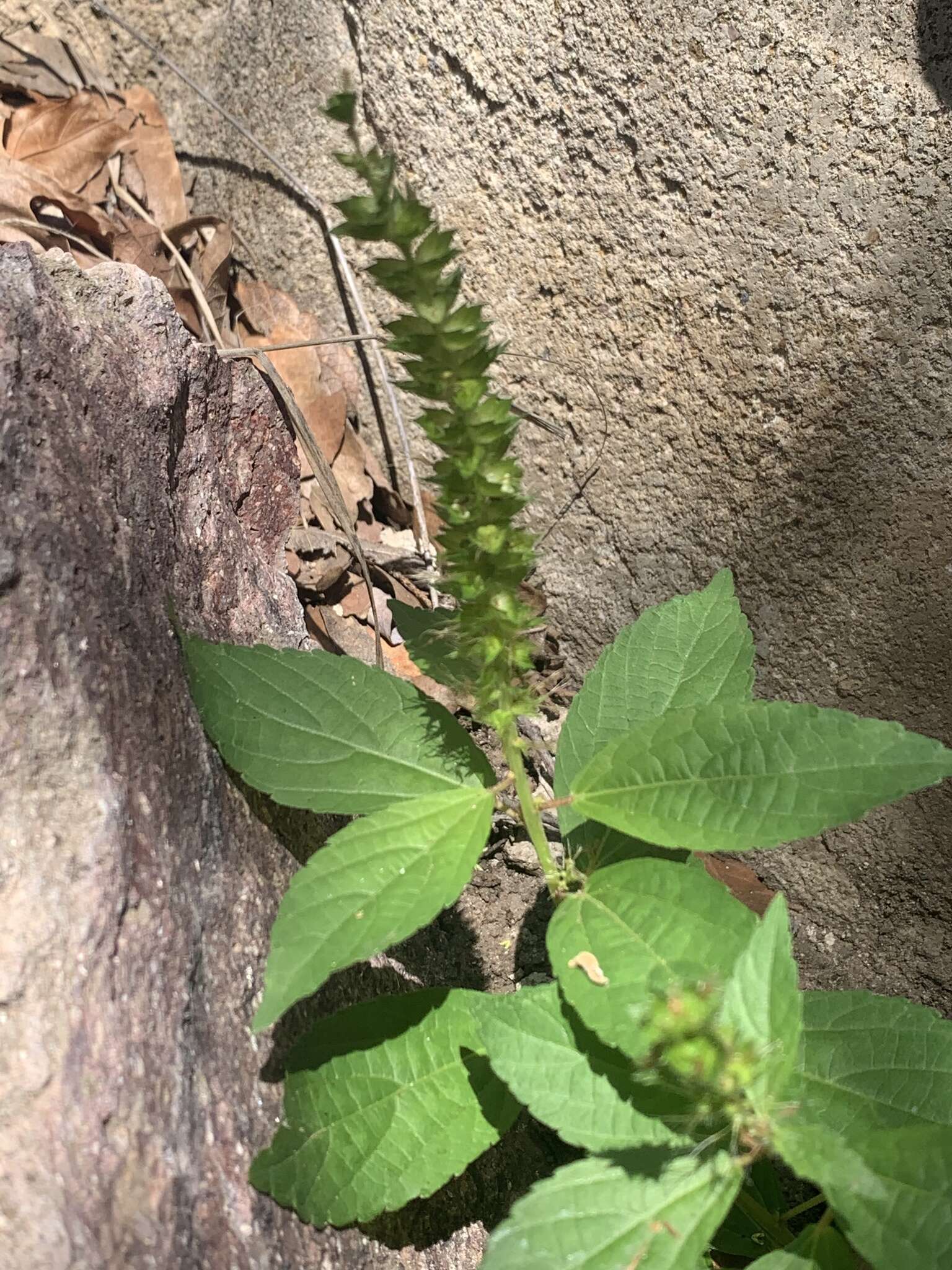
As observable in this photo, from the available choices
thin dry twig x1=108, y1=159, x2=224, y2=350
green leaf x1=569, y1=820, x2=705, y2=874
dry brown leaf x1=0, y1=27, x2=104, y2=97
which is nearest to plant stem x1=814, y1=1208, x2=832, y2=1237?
green leaf x1=569, y1=820, x2=705, y2=874

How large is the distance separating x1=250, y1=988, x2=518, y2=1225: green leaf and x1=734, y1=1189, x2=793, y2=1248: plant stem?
1.76ft

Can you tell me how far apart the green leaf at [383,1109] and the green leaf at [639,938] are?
21cm

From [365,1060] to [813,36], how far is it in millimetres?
2475

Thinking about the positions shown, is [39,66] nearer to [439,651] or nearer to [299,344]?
[299,344]

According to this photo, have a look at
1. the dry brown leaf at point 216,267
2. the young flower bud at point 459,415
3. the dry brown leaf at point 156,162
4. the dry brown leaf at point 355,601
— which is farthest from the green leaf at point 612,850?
the dry brown leaf at point 156,162

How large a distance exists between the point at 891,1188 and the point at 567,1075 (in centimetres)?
54

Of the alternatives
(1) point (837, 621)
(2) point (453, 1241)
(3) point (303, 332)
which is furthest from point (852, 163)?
(2) point (453, 1241)

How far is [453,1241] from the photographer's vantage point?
7.25 feet

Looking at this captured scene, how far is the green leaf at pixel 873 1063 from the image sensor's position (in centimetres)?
199

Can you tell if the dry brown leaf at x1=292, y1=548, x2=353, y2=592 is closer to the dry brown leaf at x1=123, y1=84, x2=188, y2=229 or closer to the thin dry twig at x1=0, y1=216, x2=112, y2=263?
the thin dry twig at x1=0, y1=216, x2=112, y2=263

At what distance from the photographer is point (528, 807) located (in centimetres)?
211

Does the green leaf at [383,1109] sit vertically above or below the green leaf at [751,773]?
below

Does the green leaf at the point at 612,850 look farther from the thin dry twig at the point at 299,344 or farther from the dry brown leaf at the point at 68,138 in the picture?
the dry brown leaf at the point at 68,138

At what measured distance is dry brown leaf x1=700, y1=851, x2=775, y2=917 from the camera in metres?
3.12
